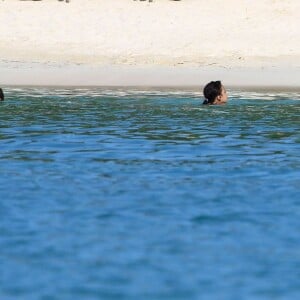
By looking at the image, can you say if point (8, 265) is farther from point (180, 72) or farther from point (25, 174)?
point (180, 72)

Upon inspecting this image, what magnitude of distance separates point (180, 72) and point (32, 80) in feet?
19.8

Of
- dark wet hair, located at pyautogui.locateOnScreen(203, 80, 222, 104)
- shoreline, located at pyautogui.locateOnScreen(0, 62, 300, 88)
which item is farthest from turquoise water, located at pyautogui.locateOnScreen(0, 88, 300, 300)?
shoreline, located at pyautogui.locateOnScreen(0, 62, 300, 88)

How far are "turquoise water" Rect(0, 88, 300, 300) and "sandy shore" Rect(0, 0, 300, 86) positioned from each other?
19092mm

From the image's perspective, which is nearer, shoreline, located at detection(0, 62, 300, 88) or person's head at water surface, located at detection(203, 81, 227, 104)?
person's head at water surface, located at detection(203, 81, 227, 104)

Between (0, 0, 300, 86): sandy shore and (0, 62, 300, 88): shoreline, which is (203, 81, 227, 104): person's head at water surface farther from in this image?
(0, 0, 300, 86): sandy shore

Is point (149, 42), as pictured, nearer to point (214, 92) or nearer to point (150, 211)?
point (214, 92)

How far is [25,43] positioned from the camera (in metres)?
50.7

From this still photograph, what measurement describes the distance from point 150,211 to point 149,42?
1592 inches

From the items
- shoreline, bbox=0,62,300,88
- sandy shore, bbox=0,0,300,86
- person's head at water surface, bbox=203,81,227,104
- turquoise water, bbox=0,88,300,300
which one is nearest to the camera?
turquoise water, bbox=0,88,300,300

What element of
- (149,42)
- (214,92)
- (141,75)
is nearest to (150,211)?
(214,92)

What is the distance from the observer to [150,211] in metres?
11.6

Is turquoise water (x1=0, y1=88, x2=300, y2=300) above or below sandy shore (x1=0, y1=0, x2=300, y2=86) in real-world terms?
below

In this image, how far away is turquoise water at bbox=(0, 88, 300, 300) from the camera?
8766 mm

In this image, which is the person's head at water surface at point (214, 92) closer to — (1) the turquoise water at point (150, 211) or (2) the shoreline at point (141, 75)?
(1) the turquoise water at point (150, 211)
